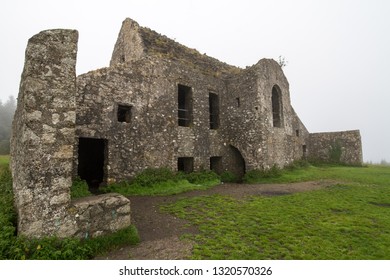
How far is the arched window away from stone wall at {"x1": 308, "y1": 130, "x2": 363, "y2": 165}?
21.4 ft

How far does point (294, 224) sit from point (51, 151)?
572 cm

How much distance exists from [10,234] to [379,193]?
1124 cm

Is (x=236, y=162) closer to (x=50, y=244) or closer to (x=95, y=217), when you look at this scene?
(x=95, y=217)

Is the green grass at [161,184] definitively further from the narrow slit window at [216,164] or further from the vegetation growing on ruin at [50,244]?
the vegetation growing on ruin at [50,244]

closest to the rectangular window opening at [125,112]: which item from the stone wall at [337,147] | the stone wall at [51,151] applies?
the stone wall at [51,151]

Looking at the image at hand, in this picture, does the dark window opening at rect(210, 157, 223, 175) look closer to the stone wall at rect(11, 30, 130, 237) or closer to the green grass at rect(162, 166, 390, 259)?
the green grass at rect(162, 166, 390, 259)

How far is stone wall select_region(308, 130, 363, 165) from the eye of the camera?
19.2 metres

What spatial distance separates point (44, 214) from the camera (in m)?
4.39

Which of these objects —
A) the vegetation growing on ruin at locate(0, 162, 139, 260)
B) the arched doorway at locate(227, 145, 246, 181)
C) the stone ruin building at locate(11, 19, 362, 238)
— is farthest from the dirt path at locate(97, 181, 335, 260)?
the arched doorway at locate(227, 145, 246, 181)

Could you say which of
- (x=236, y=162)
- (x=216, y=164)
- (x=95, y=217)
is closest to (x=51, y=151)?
(x=95, y=217)

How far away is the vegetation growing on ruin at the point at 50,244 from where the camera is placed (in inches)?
156

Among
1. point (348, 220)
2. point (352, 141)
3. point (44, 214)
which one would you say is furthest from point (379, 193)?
point (352, 141)

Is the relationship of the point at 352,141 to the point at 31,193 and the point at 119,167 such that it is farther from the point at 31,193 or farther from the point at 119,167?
the point at 31,193

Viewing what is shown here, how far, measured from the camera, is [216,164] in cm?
1462
